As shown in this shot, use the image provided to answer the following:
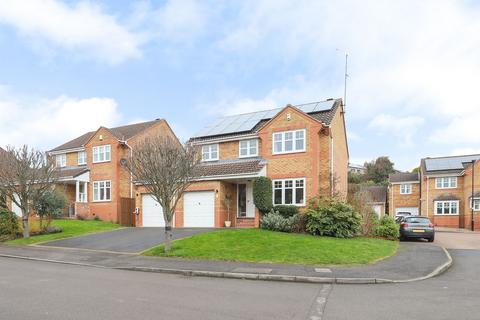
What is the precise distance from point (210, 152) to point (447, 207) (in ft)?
101

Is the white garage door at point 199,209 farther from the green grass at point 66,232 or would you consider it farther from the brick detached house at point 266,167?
the green grass at point 66,232

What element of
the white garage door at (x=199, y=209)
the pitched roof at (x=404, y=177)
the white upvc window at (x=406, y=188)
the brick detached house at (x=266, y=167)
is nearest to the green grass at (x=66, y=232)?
the brick detached house at (x=266, y=167)

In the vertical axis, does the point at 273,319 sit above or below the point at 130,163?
below

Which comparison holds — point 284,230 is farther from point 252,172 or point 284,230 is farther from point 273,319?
point 273,319

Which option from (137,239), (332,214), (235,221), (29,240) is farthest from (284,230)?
(29,240)

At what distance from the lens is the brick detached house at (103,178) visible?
98.1 feet

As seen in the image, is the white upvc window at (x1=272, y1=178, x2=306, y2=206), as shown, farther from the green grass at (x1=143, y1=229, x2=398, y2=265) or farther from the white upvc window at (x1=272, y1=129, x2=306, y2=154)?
the green grass at (x1=143, y1=229, x2=398, y2=265)

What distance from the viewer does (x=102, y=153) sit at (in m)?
31.6

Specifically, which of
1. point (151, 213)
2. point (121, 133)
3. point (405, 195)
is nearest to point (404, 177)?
point (405, 195)

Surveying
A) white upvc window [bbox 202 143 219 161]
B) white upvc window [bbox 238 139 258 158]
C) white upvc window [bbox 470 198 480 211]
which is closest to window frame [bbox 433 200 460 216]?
white upvc window [bbox 470 198 480 211]

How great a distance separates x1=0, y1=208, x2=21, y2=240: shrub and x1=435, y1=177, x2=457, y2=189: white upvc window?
1669 inches

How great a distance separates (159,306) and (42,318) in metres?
1.98

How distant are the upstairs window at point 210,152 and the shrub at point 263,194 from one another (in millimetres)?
5147

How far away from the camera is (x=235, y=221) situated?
24.5 m
